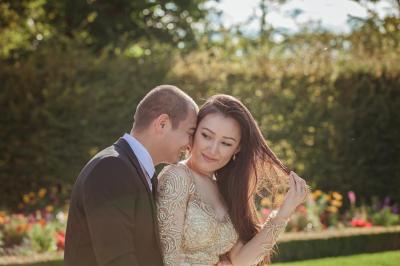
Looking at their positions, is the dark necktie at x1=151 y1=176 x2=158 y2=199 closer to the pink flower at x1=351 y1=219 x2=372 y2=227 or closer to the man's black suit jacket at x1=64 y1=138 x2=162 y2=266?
the man's black suit jacket at x1=64 y1=138 x2=162 y2=266

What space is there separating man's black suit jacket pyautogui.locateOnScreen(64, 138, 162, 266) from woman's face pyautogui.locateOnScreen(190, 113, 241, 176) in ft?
2.47

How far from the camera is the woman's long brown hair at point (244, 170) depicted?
4332 mm

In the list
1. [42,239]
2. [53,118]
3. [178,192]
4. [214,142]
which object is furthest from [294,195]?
[53,118]

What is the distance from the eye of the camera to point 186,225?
13.6 feet

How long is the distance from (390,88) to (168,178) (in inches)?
395

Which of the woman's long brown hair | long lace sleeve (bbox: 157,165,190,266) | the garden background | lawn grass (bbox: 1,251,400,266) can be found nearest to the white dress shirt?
long lace sleeve (bbox: 157,165,190,266)

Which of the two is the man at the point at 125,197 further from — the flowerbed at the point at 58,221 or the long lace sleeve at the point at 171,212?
the flowerbed at the point at 58,221

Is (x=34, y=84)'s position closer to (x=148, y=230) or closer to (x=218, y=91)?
(x=218, y=91)

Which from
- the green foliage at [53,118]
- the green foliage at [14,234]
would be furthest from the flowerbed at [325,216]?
the green foliage at [53,118]

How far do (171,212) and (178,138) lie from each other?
1.32 feet

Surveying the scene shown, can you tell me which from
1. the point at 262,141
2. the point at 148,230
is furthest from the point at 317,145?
the point at 148,230

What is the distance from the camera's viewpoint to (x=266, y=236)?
4395 millimetres

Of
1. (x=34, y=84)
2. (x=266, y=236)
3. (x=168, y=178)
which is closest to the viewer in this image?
(x=168, y=178)

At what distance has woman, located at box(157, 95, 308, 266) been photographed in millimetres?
4137
